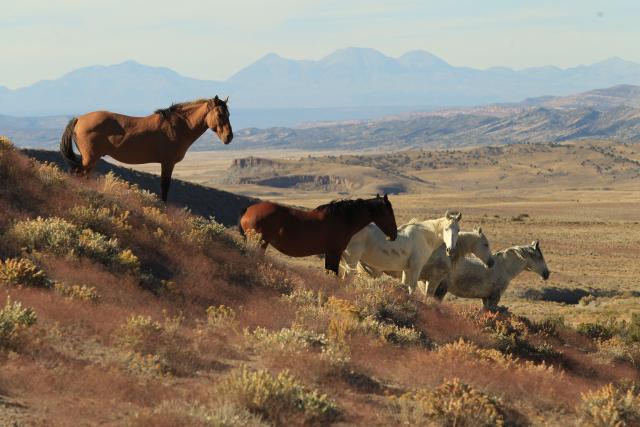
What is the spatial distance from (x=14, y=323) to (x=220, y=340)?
2.77 meters

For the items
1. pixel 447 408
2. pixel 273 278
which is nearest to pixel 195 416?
pixel 447 408

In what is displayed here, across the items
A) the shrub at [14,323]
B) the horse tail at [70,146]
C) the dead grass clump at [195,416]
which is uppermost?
the horse tail at [70,146]

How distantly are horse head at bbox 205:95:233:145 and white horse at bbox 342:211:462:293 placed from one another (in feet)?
11.0

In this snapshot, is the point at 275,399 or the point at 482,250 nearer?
the point at 275,399

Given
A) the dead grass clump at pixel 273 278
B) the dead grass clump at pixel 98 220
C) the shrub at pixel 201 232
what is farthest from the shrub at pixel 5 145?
the dead grass clump at pixel 273 278

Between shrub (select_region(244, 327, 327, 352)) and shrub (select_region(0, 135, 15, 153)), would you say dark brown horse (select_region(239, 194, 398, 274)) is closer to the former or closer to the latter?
shrub (select_region(244, 327, 327, 352))

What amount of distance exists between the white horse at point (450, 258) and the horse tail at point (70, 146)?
25.3 ft

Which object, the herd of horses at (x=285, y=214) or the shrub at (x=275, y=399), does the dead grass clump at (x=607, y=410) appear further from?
the herd of horses at (x=285, y=214)

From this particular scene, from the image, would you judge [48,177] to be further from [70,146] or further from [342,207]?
[342,207]

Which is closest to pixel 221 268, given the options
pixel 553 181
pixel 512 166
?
pixel 553 181

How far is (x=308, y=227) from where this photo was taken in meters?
14.5

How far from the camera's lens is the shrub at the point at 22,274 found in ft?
34.2

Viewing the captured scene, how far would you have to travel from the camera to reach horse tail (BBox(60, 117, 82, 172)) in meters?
15.0

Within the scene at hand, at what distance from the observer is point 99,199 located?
48.4ft
